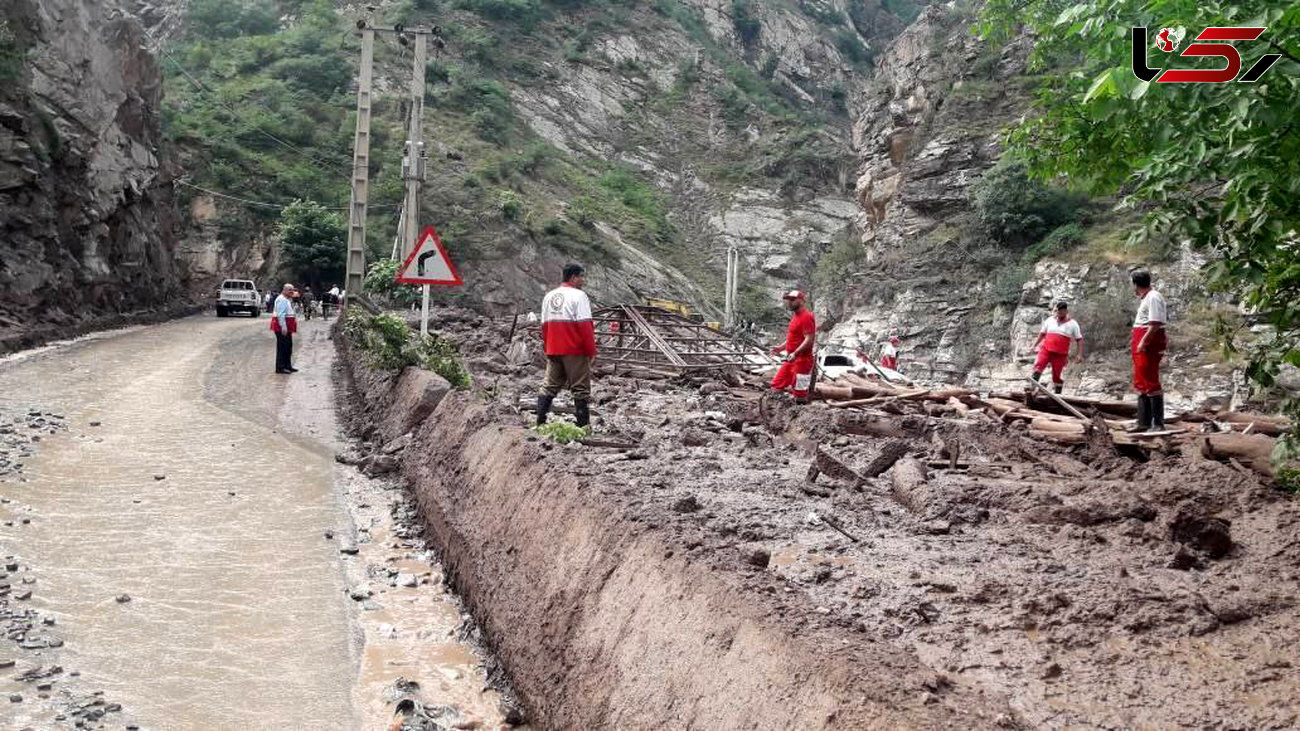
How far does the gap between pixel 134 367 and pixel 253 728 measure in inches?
581

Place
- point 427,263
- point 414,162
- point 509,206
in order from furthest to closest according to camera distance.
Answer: point 509,206 → point 414,162 → point 427,263

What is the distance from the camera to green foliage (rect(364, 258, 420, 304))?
1255 inches

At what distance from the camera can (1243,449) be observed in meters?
6.95

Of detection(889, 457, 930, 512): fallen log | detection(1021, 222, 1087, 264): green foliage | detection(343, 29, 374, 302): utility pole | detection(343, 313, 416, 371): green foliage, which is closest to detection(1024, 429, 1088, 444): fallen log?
detection(889, 457, 930, 512): fallen log

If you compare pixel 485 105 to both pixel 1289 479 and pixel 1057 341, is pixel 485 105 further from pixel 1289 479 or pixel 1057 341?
pixel 1289 479

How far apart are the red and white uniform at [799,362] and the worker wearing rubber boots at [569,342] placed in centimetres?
366

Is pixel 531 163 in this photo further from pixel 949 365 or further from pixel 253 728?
pixel 253 728

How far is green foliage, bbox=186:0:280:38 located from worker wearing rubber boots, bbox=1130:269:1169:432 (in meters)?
68.4

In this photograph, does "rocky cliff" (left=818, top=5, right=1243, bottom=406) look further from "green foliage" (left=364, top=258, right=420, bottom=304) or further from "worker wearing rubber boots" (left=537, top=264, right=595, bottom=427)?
"worker wearing rubber boots" (left=537, top=264, right=595, bottom=427)

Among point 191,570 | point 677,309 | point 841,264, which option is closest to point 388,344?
point 191,570

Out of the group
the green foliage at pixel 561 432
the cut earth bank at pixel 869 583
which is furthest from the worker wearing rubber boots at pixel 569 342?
the green foliage at pixel 561 432

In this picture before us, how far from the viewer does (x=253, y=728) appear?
4.45 metres

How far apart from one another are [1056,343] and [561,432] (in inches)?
308

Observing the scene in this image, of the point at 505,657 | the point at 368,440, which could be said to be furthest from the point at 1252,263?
the point at 368,440
